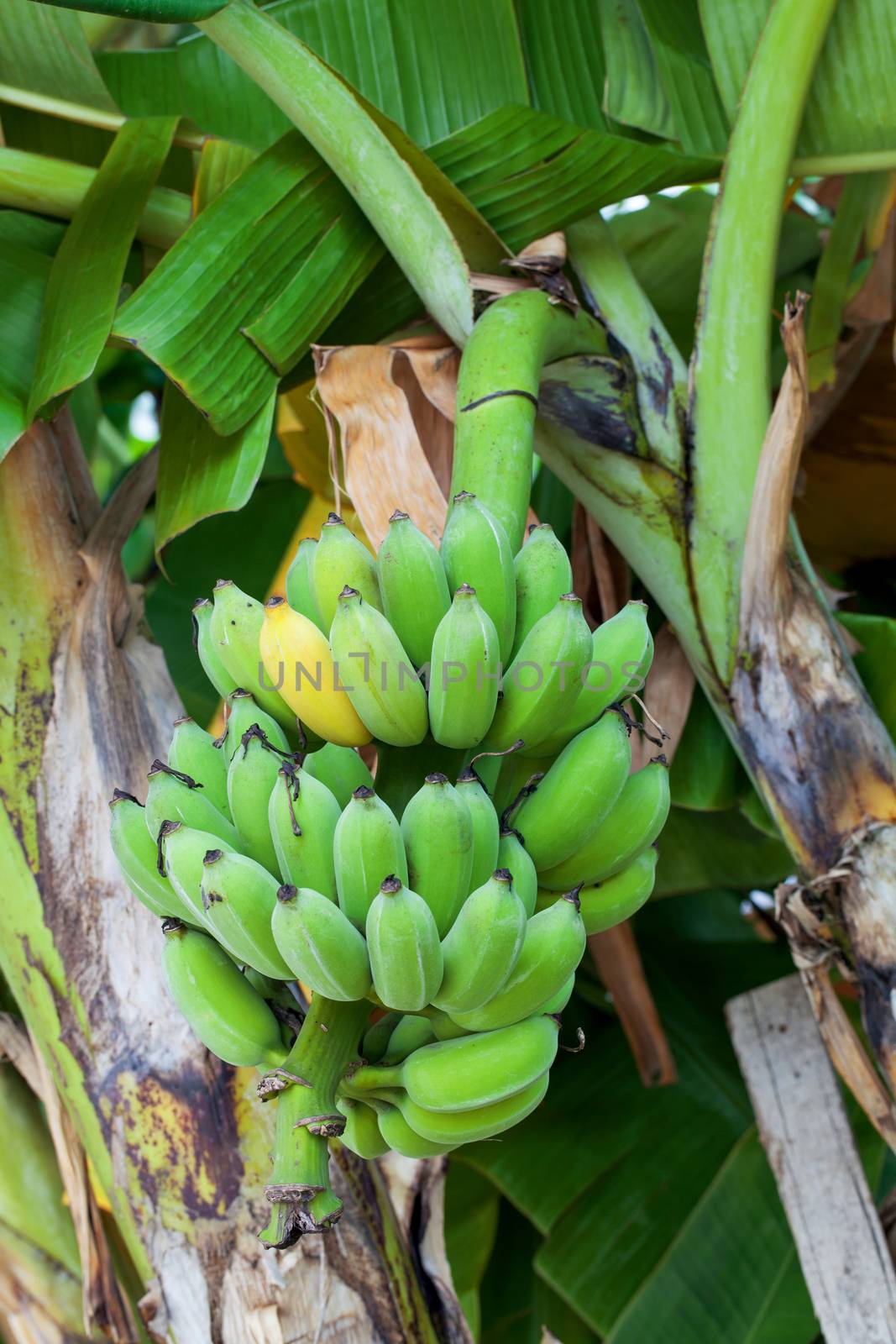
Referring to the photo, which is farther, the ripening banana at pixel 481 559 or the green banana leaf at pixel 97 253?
the green banana leaf at pixel 97 253

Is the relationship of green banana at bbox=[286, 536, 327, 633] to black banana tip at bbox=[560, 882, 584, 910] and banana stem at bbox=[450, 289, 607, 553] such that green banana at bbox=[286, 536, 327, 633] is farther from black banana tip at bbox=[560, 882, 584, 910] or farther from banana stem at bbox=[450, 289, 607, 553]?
black banana tip at bbox=[560, 882, 584, 910]

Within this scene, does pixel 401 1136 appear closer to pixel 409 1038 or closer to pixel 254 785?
pixel 409 1038

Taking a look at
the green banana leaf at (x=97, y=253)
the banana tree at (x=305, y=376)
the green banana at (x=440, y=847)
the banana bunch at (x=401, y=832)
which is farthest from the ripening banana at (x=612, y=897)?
the green banana leaf at (x=97, y=253)

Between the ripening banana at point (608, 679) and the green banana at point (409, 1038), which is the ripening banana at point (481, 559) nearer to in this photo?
the ripening banana at point (608, 679)

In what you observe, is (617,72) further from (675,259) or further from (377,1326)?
(377,1326)

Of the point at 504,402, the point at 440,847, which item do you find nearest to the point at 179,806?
the point at 440,847

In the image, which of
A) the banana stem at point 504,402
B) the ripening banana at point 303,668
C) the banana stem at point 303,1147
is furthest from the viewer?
the banana stem at point 504,402

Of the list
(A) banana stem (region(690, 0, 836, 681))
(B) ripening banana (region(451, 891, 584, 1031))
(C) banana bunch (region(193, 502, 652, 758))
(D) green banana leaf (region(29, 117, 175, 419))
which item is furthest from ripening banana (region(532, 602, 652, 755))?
(D) green banana leaf (region(29, 117, 175, 419))
